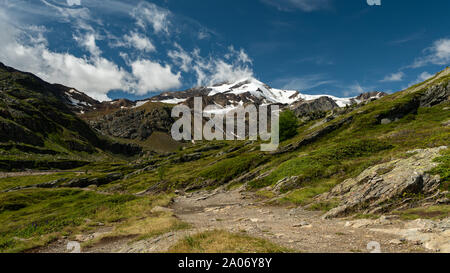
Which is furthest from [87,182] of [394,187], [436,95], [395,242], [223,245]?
[436,95]

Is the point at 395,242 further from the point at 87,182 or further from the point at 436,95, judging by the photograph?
the point at 87,182

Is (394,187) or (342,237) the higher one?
(394,187)

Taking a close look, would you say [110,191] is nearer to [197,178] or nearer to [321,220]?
[197,178]

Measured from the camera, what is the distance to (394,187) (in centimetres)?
2105

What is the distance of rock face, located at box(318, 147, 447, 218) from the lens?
19984 mm

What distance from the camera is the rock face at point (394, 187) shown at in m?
20.0

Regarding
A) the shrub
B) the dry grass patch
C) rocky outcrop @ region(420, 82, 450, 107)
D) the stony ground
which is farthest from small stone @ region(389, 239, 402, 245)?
rocky outcrop @ region(420, 82, 450, 107)

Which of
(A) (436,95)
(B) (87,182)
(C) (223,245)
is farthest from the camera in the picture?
(B) (87,182)

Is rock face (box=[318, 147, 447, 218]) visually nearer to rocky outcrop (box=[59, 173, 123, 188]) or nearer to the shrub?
the shrub

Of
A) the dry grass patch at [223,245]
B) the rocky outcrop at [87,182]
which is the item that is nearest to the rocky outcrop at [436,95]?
the dry grass patch at [223,245]

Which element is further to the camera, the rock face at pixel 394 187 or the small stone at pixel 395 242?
the rock face at pixel 394 187

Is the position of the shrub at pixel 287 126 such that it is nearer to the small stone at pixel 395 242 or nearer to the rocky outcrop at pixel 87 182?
the small stone at pixel 395 242
